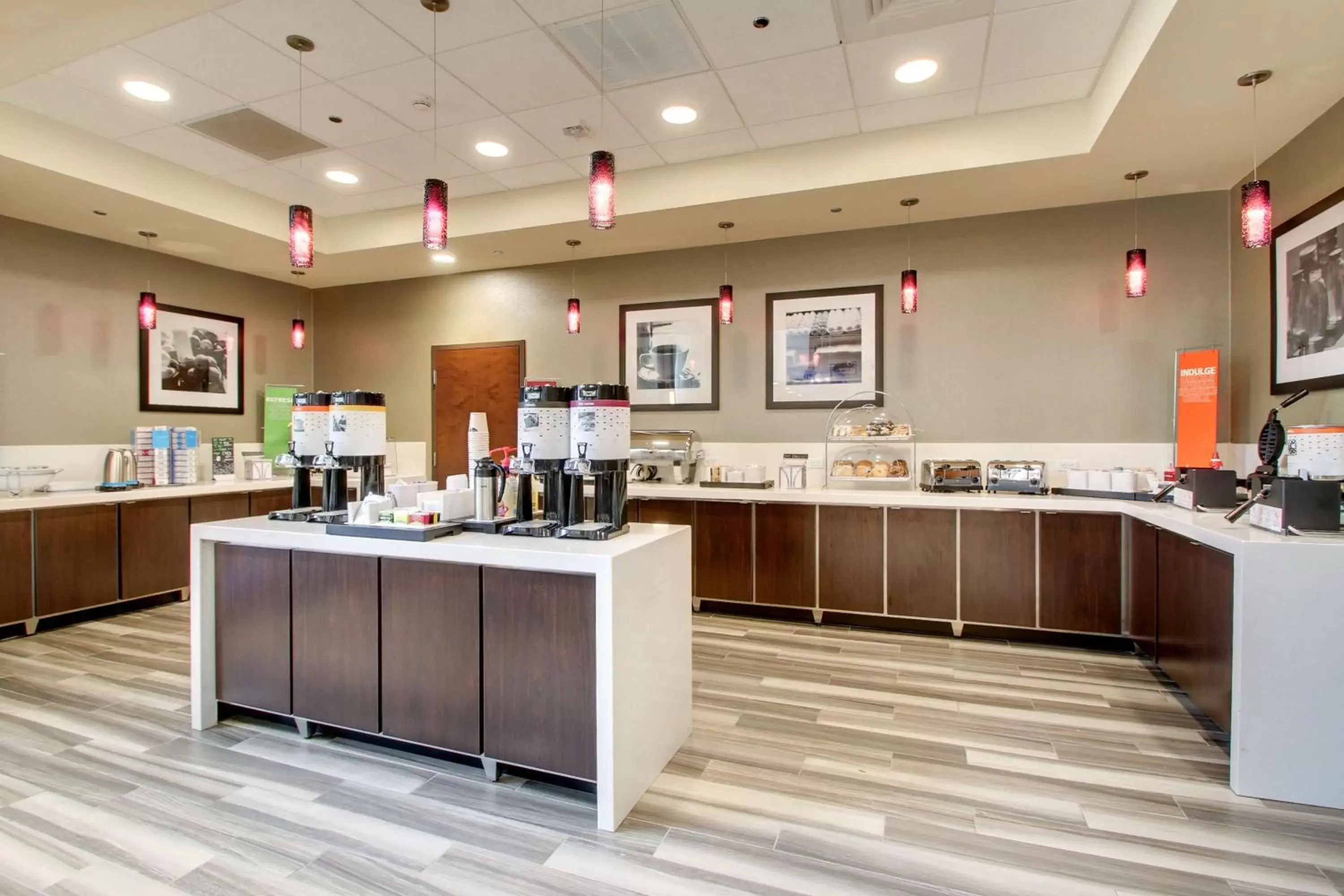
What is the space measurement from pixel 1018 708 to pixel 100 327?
7.40m

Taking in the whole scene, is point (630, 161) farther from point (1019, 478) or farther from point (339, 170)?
point (1019, 478)

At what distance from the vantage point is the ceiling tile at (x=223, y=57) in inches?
129

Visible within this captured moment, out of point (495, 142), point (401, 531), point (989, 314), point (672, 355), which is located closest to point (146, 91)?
point (495, 142)

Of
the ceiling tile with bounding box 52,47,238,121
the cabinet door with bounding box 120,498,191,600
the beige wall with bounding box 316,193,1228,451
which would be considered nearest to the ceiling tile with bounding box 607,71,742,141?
the beige wall with bounding box 316,193,1228,451

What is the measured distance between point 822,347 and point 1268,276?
9.28 feet

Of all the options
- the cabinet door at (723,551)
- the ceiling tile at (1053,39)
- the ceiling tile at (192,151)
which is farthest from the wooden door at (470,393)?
the ceiling tile at (1053,39)

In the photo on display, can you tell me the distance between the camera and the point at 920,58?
3.53 metres

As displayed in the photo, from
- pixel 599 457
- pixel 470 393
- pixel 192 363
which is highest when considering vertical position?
pixel 192 363

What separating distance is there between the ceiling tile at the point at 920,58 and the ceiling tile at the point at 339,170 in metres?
3.50

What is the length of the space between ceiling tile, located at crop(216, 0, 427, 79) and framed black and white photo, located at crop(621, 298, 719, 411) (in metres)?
3.01

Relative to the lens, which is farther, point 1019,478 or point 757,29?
point 1019,478

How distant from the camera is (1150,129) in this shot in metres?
3.66

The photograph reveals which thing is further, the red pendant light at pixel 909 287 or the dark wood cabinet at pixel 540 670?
the red pendant light at pixel 909 287

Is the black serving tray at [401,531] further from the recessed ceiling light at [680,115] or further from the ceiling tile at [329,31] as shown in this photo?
the recessed ceiling light at [680,115]
